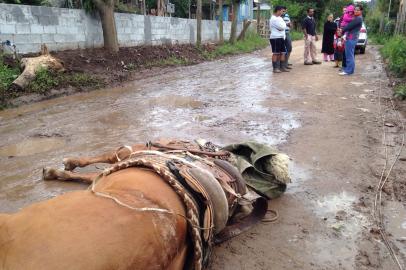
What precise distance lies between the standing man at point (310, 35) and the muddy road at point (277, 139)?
2580mm

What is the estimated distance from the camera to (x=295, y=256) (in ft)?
8.26

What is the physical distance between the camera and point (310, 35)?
1177 cm

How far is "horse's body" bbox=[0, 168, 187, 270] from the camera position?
1.25 m

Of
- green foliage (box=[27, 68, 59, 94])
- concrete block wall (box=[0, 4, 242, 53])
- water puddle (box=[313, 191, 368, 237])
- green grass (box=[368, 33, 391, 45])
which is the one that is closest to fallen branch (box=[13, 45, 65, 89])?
green foliage (box=[27, 68, 59, 94])

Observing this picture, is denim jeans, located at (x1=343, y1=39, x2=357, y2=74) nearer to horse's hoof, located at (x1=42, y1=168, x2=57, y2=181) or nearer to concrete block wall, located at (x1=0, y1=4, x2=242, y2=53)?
concrete block wall, located at (x1=0, y1=4, x2=242, y2=53)

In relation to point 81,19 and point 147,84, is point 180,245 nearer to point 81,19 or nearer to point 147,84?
point 147,84

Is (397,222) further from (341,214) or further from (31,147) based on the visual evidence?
(31,147)

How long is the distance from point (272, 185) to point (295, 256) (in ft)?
2.39

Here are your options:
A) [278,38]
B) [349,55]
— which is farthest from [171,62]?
[349,55]

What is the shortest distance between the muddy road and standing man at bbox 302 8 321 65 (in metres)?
2.58

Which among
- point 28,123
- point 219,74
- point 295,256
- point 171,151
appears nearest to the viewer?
point 171,151

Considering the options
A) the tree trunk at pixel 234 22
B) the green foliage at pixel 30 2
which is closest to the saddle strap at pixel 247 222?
the green foliage at pixel 30 2

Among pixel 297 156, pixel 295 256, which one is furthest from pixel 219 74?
pixel 295 256

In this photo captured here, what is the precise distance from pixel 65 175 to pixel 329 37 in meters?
10.8
